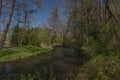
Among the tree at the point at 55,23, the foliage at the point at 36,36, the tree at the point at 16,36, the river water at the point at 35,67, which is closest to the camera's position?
the river water at the point at 35,67

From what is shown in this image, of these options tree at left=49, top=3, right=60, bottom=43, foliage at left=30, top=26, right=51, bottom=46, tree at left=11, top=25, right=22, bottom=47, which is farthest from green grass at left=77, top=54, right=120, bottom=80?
tree at left=49, top=3, right=60, bottom=43

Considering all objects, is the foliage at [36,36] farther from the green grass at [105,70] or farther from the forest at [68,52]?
the green grass at [105,70]

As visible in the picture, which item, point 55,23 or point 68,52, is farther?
point 55,23

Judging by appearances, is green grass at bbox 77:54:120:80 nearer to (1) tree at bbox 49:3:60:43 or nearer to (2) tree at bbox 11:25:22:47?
(2) tree at bbox 11:25:22:47

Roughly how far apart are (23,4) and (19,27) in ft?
66.9

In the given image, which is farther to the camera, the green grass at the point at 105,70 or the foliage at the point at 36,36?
the foliage at the point at 36,36

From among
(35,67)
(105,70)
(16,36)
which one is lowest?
(35,67)

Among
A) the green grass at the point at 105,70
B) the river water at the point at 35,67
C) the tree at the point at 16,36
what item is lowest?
the river water at the point at 35,67

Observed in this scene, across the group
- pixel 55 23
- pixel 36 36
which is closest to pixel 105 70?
pixel 36 36

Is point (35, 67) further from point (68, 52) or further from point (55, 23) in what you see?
point (55, 23)

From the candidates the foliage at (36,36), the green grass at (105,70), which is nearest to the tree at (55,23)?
the foliage at (36,36)

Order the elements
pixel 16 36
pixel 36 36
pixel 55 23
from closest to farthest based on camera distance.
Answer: pixel 16 36, pixel 36 36, pixel 55 23

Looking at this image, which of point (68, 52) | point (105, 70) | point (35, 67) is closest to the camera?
point (105, 70)

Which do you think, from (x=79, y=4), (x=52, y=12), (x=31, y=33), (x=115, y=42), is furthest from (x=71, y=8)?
(x=115, y=42)
